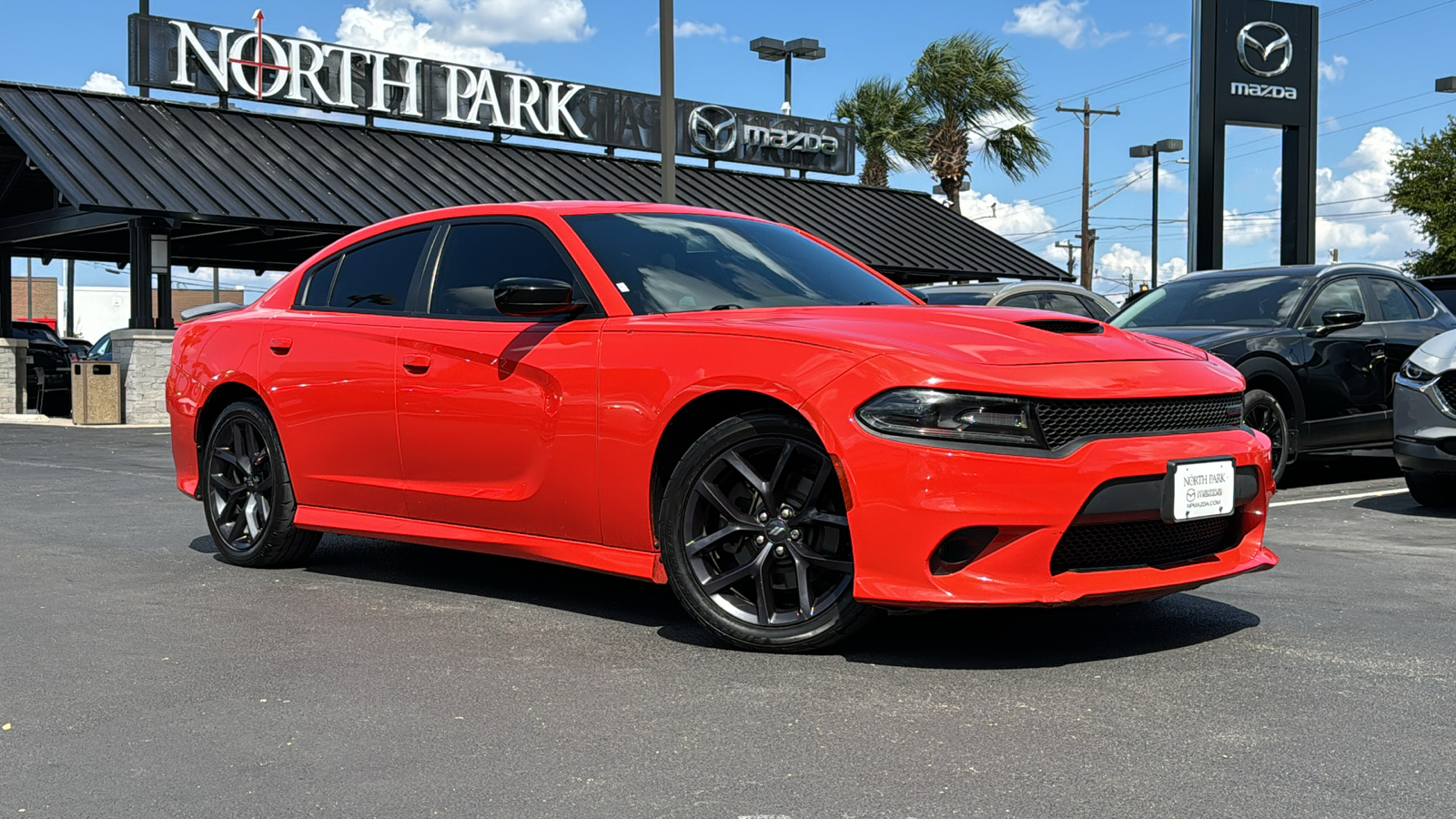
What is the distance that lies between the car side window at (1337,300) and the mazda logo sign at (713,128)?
20.9 m

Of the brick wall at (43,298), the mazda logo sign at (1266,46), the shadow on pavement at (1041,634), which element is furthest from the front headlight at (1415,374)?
the brick wall at (43,298)

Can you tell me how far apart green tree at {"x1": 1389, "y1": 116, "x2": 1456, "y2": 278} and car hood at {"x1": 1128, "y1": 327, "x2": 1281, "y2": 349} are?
42348 millimetres

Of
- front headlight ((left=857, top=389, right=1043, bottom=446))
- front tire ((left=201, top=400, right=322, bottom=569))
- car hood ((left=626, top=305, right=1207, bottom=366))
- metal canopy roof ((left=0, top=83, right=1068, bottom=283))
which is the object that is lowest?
front tire ((left=201, top=400, right=322, bottom=569))

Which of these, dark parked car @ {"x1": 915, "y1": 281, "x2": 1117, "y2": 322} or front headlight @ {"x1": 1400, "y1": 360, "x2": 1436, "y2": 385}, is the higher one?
dark parked car @ {"x1": 915, "y1": 281, "x2": 1117, "y2": 322}

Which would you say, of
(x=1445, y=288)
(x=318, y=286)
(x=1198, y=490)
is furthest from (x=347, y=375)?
(x=1445, y=288)

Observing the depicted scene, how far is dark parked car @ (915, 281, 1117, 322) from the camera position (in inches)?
496

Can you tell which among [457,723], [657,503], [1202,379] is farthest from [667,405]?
[1202,379]

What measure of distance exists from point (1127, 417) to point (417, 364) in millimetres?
2734

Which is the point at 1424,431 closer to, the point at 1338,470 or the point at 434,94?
the point at 1338,470

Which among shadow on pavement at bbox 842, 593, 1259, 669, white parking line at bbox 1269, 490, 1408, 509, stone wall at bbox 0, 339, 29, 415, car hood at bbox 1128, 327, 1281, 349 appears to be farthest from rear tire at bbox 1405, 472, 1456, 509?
stone wall at bbox 0, 339, 29, 415

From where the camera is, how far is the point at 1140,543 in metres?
4.45

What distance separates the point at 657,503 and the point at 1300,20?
74.6 feet

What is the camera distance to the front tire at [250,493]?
21.0 ft

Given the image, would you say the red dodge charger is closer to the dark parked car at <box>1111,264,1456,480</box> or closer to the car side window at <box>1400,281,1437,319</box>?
the dark parked car at <box>1111,264,1456,480</box>
